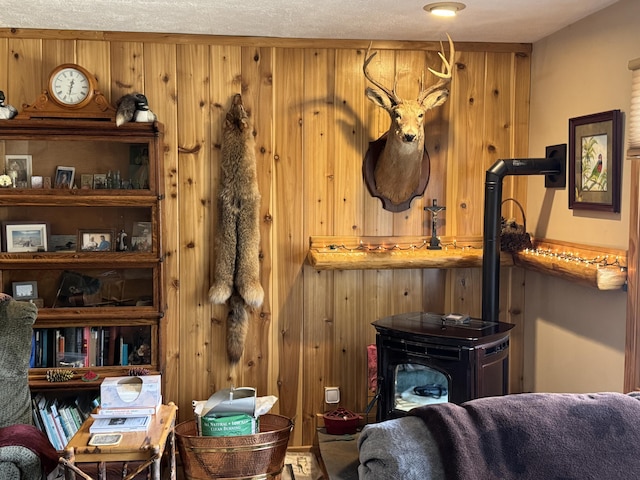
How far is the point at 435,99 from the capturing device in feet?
11.9

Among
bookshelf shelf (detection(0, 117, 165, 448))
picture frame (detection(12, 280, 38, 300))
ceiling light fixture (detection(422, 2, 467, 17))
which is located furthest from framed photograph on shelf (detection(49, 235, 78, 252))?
ceiling light fixture (detection(422, 2, 467, 17))

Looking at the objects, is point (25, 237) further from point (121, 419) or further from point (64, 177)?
point (121, 419)

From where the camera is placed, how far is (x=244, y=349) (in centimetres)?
388

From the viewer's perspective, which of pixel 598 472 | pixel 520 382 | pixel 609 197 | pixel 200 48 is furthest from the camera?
pixel 520 382

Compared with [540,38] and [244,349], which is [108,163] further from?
[540,38]

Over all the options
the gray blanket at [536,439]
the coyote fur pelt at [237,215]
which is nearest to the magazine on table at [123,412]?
the coyote fur pelt at [237,215]

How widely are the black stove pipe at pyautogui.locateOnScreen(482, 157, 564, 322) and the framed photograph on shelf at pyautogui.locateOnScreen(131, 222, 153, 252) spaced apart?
1.78 m

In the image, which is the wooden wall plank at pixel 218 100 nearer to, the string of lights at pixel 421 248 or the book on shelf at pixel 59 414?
the string of lights at pixel 421 248

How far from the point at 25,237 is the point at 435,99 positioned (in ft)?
7.53

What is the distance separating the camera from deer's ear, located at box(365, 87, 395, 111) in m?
3.50

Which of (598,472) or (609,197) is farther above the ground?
(609,197)

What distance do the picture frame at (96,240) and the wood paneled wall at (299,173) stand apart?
1.09 feet

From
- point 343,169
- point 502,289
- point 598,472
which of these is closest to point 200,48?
point 343,169

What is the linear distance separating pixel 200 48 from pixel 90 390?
196 cm
